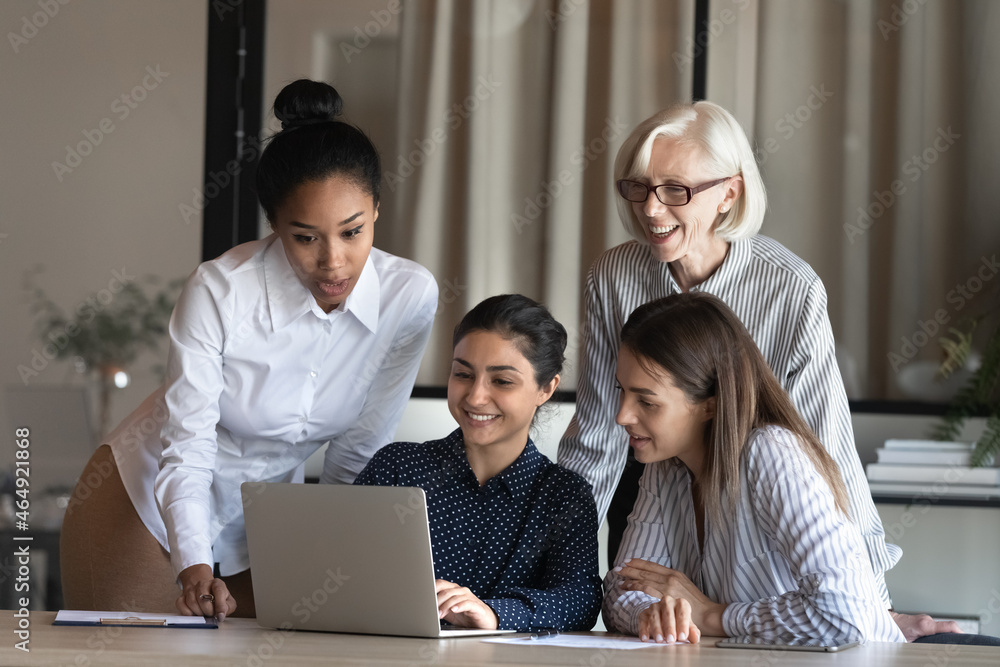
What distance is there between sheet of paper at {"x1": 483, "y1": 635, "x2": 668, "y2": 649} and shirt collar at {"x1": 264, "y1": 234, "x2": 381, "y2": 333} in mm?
693

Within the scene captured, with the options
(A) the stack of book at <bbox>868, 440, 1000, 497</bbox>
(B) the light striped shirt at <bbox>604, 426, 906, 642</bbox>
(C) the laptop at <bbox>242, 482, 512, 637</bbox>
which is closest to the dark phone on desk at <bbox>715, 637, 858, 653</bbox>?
(B) the light striped shirt at <bbox>604, 426, 906, 642</bbox>

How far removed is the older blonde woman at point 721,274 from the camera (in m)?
1.78

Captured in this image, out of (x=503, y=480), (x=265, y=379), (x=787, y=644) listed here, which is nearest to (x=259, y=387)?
(x=265, y=379)

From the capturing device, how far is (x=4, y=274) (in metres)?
3.42

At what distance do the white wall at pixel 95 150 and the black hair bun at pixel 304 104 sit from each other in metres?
1.68

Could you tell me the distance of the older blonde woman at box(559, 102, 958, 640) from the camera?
1.78 metres

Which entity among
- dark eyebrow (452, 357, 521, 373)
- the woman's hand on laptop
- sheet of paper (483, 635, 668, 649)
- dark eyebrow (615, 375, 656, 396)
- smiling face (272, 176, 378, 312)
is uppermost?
smiling face (272, 176, 378, 312)

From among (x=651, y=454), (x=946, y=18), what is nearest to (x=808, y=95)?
(x=946, y=18)

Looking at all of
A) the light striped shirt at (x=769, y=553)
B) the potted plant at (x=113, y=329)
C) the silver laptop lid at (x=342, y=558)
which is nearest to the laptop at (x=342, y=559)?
the silver laptop lid at (x=342, y=558)

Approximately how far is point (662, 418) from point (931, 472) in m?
1.48

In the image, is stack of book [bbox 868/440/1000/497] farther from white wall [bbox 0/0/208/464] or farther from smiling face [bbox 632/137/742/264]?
white wall [bbox 0/0/208/464]

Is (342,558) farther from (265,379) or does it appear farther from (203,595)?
(265,379)

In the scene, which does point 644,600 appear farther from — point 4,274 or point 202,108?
point 4,274

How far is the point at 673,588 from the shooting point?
4.93 feet
